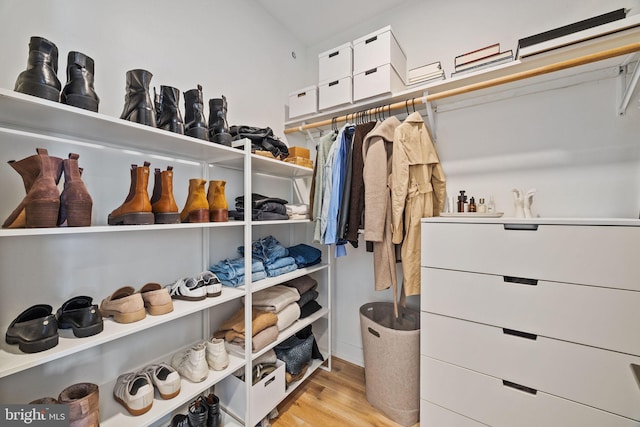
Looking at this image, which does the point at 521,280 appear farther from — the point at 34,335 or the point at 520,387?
the point at 34,335

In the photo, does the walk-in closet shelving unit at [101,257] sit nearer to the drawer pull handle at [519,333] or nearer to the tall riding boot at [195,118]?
the tall riding boot at [195,118]

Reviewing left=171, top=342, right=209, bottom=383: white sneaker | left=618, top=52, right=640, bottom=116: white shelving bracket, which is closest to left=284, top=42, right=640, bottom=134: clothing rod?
left=618, top=52, right=640, bottom=116: white shelving bracket

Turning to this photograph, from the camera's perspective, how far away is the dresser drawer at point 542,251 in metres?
0.83

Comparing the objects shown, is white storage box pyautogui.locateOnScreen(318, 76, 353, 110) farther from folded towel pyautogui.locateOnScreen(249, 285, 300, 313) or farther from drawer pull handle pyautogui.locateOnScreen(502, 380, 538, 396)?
drawer pull handle pyautogui.locateOnScreen(502, 380, 538, 396)

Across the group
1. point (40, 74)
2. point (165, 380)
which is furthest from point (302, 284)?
point (40, 74)

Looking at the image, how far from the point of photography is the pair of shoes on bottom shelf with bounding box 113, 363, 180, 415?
0.86m

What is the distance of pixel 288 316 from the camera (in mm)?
1433

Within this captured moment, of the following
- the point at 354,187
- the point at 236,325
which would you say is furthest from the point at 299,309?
the point at 354,187

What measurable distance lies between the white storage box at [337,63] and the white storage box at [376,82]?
0.31ft

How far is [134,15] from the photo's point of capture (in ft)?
3.54

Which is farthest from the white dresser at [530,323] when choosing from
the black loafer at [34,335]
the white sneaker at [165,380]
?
the black loafer at [34,335]

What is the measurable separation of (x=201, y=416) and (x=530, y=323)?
1.40 metres

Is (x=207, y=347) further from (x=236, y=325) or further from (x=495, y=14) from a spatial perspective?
(x=495, y=14)

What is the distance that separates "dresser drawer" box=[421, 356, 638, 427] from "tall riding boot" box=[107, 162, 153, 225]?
137 cm
